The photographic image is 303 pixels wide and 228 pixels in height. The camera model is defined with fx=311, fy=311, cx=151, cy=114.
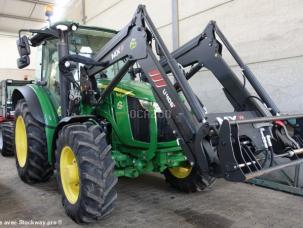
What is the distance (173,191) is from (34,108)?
2.12m

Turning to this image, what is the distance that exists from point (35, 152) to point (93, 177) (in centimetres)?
149

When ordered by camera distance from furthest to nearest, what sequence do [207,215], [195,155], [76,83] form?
[76,83]
[207,215]
[195,155]

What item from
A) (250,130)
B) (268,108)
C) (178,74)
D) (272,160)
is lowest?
(272,160)

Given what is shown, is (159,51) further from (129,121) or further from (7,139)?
(7,139)

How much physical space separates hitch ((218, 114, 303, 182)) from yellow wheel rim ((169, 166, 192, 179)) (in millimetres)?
1342

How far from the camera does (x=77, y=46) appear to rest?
401cm

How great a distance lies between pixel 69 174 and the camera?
3.20 m

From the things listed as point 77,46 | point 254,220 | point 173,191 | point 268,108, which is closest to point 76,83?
point 77,46

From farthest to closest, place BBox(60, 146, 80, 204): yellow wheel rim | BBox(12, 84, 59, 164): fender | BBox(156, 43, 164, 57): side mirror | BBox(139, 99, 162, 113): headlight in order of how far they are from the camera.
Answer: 1. BBox(12, 84, 59, 164): fender
2. BBox(139, 99, 162, 113): headlight
3. BBox(60, 146, 80, 204): yellow wheel rim
4. BBox(156, 43, 164, 57): side mirror

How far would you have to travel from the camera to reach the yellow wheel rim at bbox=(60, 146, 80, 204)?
318 centimetres

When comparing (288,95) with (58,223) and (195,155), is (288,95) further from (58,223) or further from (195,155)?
(58,223)

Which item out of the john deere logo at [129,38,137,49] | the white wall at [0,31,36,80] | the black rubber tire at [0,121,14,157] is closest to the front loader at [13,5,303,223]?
the john deere logo at [129,38,137,49]

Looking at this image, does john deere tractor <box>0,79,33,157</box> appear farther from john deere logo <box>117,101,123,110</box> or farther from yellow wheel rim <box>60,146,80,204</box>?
A: john deere logo <box>117,101,123,110</box>

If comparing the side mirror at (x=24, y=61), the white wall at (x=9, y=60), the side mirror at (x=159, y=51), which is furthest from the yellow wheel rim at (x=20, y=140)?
the white wall at (x=9, y=60)
